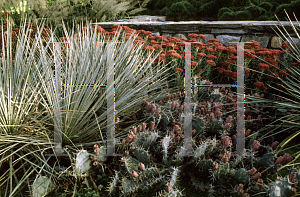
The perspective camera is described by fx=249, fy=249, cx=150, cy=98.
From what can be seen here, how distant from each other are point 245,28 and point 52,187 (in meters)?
4.17

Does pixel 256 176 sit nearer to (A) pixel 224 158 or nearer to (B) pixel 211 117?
(A) pixel 224 158

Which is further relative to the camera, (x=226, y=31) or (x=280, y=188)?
(x=226, y=31)

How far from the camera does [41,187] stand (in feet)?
5.15

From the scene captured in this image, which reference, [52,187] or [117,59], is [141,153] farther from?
[117,59]

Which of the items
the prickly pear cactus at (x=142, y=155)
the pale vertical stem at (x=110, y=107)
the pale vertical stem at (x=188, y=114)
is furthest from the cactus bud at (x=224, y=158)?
the pale vertical stem at (x=110, y=107)

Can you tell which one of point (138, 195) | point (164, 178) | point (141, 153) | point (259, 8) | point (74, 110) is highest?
point (259, 8)

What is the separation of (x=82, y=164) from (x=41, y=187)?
0.92ft

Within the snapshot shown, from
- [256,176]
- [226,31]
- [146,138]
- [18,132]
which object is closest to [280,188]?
[256,176]

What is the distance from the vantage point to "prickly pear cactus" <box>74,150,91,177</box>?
5.21 feet

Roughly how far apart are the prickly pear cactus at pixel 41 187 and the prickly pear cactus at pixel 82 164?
18cm

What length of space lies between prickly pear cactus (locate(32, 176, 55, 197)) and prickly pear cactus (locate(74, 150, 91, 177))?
183mm

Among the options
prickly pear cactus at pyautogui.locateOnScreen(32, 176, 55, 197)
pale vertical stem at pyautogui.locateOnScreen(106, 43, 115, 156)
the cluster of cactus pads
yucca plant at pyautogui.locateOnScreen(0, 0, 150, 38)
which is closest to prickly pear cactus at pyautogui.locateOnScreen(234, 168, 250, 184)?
the cluster of cactus pads

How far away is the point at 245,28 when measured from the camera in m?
4.53

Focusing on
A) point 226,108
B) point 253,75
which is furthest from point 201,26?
point 226,108
